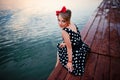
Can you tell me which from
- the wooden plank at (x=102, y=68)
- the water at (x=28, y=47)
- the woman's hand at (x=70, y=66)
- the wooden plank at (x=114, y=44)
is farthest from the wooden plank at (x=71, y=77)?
the water at (x=28, y=47)

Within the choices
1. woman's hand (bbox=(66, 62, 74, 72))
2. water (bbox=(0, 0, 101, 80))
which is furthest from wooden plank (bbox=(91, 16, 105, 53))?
water (bbox=(0, 0, 101, 80))

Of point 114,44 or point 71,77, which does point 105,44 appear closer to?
point 114,44

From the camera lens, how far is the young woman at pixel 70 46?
5.19 ft

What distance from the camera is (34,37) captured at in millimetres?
5414

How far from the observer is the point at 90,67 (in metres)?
1.95

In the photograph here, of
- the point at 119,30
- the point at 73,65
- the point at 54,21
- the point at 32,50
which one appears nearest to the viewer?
the point at 73,65

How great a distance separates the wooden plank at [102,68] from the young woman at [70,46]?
9.4 inches

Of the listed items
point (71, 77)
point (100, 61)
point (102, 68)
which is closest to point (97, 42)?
point (100, 61)

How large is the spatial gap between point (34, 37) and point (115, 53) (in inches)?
148

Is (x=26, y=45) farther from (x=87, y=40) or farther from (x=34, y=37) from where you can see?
(x=87, y=40)

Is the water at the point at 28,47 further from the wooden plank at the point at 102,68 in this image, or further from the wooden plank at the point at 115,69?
the wooden plank at the point at 115,69

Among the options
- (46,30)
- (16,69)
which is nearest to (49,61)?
(16,69)

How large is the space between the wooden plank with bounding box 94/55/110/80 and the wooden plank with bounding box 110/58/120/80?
53 mm

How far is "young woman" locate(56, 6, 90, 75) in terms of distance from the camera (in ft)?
5.19
